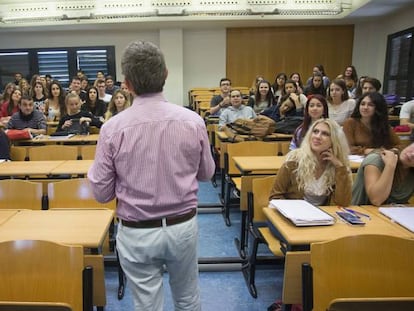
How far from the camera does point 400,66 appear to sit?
8242mm

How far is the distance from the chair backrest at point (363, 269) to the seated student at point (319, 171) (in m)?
0.63

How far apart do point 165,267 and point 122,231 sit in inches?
9.6

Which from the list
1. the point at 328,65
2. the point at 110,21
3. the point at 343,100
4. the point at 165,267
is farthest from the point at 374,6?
the point at 165,267

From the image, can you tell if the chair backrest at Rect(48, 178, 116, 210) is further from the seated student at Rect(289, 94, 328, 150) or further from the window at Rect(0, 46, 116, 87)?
the window at Rect(0, 46, 116, 87)

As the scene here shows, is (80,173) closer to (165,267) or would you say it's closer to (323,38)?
(165,267)

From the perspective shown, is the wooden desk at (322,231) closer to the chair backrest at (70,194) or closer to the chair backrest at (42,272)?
the chair backrest at (42,272)

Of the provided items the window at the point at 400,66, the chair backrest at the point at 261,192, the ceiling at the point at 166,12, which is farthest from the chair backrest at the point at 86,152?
the window at the point at 400,66

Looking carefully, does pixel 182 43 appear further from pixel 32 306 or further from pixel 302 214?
pixel 32 306

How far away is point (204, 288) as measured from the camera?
2398mm

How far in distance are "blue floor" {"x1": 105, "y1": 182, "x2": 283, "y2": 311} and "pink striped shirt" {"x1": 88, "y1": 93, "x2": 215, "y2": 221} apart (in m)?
1.13

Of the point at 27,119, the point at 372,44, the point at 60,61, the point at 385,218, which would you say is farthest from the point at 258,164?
the point at 60,61

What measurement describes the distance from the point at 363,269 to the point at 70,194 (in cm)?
172

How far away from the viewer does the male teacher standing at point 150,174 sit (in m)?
1.26

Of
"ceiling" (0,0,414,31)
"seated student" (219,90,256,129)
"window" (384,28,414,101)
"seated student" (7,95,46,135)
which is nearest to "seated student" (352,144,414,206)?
"seated student" (219,90,256,129)
